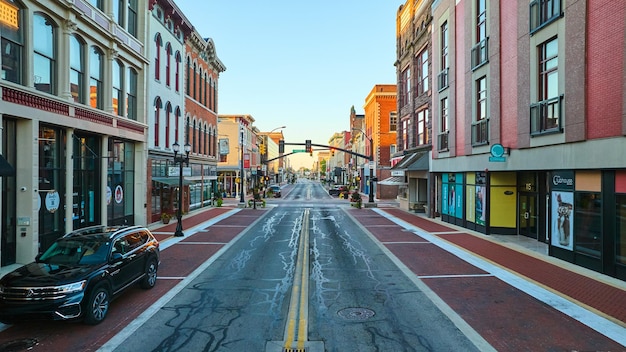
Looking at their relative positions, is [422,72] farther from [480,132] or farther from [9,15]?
[9,15]

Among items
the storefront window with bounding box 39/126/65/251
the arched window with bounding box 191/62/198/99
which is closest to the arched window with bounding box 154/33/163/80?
the arched window with bounding box 191/62/198/99

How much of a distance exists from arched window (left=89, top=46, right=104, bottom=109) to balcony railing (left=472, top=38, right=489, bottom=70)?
17916 mm

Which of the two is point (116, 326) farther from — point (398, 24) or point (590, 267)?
point (398, 24)

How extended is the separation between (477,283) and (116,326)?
8.83 metres

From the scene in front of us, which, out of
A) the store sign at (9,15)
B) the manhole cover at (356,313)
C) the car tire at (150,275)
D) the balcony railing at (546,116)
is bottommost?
the manhole cover at (356,313)

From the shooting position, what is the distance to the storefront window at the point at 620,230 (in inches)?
427

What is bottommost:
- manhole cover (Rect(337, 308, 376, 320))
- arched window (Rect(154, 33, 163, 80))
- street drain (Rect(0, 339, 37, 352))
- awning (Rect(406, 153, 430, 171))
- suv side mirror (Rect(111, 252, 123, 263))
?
street drain (Rect(0, 339, 37, 352))

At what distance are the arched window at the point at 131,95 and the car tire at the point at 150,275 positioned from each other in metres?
12.5

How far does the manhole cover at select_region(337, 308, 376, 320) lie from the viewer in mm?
8102

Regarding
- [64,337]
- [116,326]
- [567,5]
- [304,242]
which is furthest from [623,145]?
[64,337]

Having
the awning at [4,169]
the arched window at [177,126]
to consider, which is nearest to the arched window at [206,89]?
the arched window at [177,126]

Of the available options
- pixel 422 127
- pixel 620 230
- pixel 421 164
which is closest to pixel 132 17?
pixel 421 164

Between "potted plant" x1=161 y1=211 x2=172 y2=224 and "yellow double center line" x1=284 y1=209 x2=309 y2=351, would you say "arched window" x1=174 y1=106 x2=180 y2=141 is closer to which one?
"potted plant" x1=161 y1=211 x2=172 y2=224

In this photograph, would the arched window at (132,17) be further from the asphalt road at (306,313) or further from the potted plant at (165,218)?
the asphalt road at (306,313)
